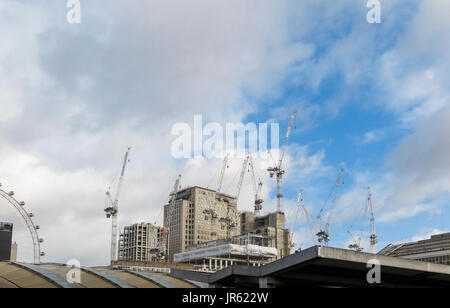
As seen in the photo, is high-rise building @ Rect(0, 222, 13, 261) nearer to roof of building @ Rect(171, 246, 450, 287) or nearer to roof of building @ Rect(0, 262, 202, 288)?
roof of building @ Rect(0, 262, 202, 288)

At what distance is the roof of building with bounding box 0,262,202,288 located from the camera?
198ft

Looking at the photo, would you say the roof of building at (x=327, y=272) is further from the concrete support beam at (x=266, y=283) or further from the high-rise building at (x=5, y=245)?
the high-rise building at (x=5, y=245)

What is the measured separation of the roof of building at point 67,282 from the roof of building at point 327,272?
10780 millimetres

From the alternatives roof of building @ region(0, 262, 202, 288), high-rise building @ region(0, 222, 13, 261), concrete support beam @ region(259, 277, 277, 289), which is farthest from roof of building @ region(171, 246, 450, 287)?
high-rise building @ region(0, 222, 13, 261)

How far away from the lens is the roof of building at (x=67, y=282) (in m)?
60.3

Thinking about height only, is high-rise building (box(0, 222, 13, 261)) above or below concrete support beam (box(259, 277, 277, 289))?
above

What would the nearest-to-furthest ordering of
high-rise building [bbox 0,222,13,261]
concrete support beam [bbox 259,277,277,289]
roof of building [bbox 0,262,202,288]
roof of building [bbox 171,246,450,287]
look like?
roof of building [bbox 171,246,450,287] → concrete support beam [bbox 259,277,277,289] → roof of building [bbox 0,262,202,288] → high-rise building [bbox 0,222,13,261]

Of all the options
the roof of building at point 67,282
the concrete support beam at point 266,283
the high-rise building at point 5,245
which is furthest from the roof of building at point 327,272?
the high-rise building at point 5,245

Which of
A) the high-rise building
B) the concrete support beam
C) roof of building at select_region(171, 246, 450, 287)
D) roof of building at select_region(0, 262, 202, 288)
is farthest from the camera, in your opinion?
the high-rise building

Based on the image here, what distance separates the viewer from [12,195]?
145250 millimetres

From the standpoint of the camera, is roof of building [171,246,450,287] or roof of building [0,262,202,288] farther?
roof of building [0,262,202,288]

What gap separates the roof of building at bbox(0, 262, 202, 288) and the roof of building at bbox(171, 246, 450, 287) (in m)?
10.8
